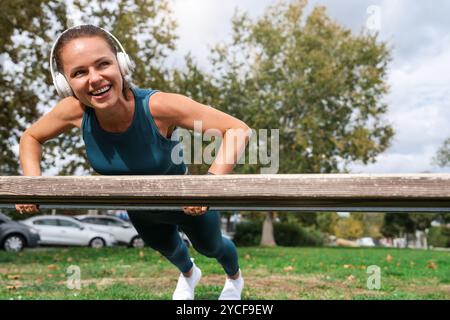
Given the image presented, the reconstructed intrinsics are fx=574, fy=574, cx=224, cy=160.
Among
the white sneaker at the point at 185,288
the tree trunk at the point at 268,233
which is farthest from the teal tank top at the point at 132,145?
the tree trunk at the point at 268,233

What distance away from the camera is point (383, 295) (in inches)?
217

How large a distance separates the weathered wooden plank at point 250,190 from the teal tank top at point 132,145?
0.77 meters

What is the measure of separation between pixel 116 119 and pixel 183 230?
1.07 m

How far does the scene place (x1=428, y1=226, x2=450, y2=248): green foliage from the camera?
3717 cm

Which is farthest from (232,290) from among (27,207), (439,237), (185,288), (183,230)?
(439,237)

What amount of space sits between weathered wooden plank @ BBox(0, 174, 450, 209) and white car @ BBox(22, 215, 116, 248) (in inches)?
747

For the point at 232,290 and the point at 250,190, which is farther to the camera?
the point at 232,290

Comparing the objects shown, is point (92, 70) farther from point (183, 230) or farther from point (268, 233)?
point (268, 233)

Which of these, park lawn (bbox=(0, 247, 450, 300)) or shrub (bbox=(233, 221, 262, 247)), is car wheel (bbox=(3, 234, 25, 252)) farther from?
shrub (bbox=(233, 221, 262, 247))

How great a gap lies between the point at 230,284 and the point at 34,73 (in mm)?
11499

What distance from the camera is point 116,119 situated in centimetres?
302

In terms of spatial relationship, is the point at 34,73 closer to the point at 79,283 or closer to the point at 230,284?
the point at 79,283

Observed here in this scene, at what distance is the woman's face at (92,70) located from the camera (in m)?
2.75

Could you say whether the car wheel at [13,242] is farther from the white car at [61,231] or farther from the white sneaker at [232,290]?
the white sneaker at [232,290]
